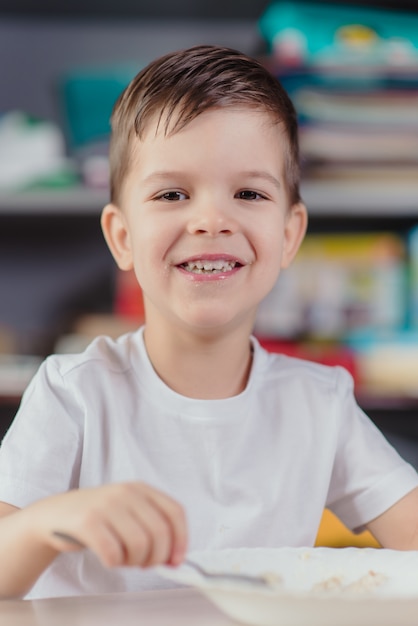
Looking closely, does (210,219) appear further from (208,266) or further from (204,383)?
(204,383)

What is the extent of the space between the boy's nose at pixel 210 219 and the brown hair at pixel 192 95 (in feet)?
0.25

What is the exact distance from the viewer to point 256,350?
3.14 ft

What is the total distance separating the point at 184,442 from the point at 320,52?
3.83 feet

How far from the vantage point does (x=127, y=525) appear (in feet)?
1.81

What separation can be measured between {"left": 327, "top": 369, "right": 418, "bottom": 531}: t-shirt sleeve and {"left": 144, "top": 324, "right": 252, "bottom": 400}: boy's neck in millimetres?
137

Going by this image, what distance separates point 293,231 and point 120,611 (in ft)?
1.59

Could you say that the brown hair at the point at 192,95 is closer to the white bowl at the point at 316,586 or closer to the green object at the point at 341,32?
the white bowl at the point at 316,586

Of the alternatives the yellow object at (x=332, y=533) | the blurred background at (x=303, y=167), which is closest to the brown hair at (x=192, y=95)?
the yellow object at (x=332, y=533)

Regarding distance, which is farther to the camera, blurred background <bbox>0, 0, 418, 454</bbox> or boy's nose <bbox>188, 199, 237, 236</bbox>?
blurred background <bbox>0, 0, 418, 454</bbox>

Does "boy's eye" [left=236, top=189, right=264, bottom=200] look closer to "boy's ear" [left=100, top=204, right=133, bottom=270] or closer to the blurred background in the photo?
"boy's ear" [left=100, top=204, right=133, bottom=270]

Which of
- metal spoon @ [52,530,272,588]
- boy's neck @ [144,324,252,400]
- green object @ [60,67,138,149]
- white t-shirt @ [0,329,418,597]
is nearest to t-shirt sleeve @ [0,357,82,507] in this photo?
white t-shirt @ [0,329,418,597]

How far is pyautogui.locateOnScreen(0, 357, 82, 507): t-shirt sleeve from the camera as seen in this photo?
2.58 feet

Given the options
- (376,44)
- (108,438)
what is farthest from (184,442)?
(376,44)

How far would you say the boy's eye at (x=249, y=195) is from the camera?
0.83m
